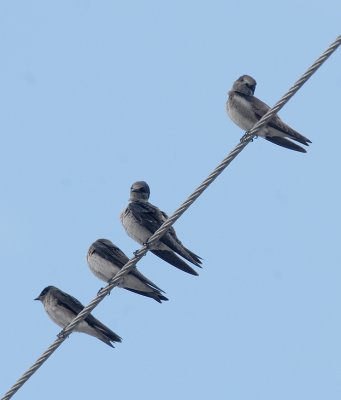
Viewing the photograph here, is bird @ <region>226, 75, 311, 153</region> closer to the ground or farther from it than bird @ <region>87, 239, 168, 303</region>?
farther from it

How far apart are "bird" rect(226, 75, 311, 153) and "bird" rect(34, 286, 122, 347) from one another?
7.85 ft

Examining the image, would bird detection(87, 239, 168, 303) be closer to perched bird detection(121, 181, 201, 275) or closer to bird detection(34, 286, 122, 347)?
perched bird detection(121, 181, 201, 275)

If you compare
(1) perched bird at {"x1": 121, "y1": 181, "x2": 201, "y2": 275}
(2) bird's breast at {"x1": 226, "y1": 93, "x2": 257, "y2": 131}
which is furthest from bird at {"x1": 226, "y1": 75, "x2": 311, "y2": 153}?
(1) perched bird at {"x1": 121, "y1": 181, "x2": 201, "y2": 275}

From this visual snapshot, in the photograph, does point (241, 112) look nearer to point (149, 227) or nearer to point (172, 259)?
point (149, 227)

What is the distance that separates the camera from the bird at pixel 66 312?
12.9 m

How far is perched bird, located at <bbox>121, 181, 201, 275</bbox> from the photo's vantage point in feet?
42.0

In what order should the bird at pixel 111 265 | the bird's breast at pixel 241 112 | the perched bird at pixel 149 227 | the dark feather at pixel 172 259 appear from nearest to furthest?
1. the dark feather at pixel 172 259
2. the perched bird at pixel 149 227
3. the bird at pixel 111 265
4. the bird's breast at pixel 241 112

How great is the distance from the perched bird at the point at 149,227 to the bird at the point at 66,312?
2.72ft

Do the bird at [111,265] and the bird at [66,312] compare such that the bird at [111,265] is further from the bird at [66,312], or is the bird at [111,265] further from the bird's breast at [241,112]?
the bird's breast at [241,112]

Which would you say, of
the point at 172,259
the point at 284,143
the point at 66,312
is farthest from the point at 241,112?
the point at 66,312

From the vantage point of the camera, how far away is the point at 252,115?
1433 cm

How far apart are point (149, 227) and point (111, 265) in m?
0.51

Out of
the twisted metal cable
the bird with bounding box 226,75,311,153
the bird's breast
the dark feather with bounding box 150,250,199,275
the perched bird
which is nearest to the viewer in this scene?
the twisted metal cable

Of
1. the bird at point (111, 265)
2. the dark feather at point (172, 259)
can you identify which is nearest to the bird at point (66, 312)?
the bird at point (111, 265)
